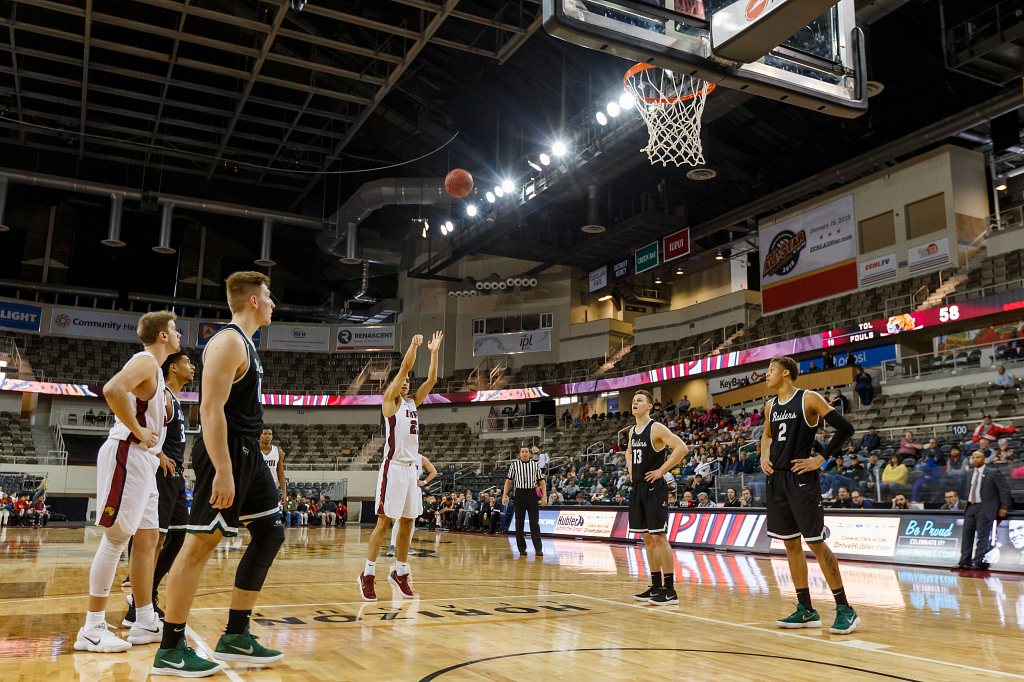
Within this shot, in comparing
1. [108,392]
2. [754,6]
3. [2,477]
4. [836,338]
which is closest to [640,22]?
[754,6]

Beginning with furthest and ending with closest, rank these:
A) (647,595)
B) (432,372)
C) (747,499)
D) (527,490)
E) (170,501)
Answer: (747,499) → (527,490) → (432,372) → (647,595) → (170,501)

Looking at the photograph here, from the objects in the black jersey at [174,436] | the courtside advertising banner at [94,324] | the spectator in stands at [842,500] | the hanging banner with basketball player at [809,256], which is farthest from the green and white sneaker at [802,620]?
the courtside advertising banner at [94,324]

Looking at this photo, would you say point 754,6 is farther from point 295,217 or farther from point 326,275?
point 326,275

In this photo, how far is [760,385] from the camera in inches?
1131

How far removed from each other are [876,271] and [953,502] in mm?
14187

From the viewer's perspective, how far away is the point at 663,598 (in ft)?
21.0

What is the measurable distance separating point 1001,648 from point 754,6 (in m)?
4.43

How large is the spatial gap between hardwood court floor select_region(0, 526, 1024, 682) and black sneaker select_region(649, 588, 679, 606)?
0.15m

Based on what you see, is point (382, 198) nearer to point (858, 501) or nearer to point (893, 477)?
point (858, 501)

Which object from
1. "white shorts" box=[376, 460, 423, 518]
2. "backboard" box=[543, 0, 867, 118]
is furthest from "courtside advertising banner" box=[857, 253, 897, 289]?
"white shorts" box=[376, 460, 423, 518]

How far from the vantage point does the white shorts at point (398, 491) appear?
6582 millimetres

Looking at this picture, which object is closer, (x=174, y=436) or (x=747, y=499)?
(x=174, y=436)

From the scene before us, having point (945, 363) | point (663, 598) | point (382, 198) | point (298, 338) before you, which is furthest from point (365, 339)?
point (663, 598)

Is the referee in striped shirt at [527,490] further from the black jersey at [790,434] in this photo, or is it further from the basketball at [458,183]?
the basketball at [458,183]
